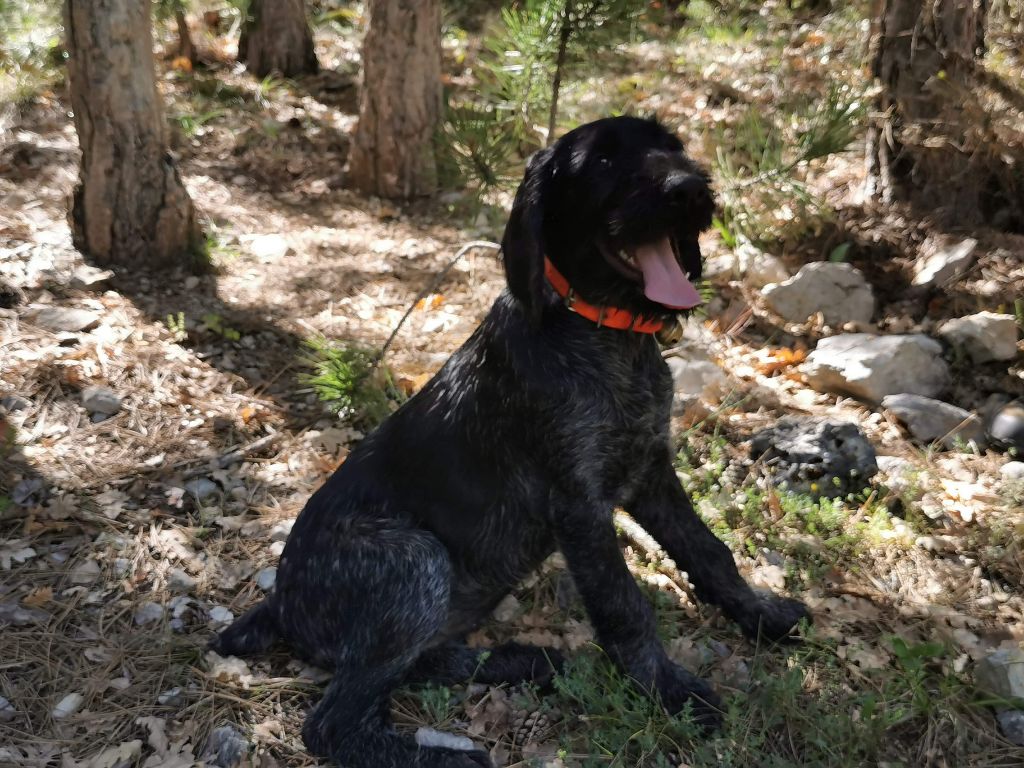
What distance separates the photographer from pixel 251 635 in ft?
11.2

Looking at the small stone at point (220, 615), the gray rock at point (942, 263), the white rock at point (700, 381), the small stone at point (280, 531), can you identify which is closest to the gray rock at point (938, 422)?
the white rock at point (700, 381)

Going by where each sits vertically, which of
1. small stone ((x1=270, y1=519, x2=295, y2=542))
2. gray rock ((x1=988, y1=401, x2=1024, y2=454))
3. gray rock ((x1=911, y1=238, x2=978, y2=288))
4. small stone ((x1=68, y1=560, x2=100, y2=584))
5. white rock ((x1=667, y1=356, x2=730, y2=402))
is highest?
gray rock ((x1=911, y1=238, x2=978, y2=288))

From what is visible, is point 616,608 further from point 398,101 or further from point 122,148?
point 398,101

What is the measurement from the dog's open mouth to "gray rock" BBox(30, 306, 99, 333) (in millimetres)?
3478

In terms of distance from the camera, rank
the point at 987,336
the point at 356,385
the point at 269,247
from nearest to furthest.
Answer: the point at 356,385, the point at 987,336, the point at 269,247

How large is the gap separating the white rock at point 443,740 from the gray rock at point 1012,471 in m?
2.77

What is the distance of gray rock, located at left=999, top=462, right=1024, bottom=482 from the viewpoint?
14.1 feet

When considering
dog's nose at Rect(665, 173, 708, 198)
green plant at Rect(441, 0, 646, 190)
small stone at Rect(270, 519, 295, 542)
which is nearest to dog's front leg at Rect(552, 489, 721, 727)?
dog's nose at Rect(665, 173, 708, 198)

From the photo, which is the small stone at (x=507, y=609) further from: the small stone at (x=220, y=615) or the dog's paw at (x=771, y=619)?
the small stone at (x=220, y=615)

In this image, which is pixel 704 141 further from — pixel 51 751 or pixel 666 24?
pixel 51 751

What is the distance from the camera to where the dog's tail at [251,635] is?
3.41 m

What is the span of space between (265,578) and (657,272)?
7.08 feet

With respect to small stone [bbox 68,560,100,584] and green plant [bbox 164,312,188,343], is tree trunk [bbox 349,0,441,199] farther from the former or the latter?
small stone [bbox 68,560,100,584]

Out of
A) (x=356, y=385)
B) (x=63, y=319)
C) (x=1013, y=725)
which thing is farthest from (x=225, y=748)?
(x=63, y=319)
